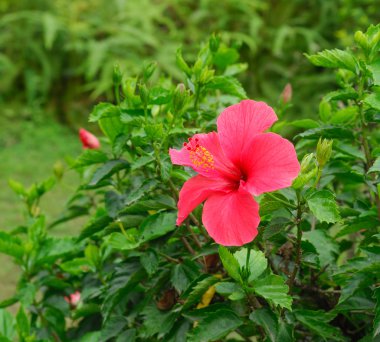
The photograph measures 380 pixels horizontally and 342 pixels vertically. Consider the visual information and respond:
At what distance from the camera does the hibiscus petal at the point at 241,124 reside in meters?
0.94

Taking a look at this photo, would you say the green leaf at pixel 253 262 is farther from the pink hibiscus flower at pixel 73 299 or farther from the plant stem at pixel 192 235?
the pink hibiscus flower at pixel 73 299

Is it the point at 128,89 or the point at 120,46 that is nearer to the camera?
the point at 128,89

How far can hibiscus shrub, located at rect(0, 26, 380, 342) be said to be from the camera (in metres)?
0.93

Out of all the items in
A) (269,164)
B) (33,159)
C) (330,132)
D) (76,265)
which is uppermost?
(269,164)

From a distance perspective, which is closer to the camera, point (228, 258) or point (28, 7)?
point (228, 258)

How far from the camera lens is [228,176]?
0.96 metres

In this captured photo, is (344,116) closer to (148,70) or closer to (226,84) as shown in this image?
(226,84)

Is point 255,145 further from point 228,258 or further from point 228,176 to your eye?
point 228,258

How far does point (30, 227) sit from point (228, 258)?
0.71 metres

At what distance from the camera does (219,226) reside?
89cm

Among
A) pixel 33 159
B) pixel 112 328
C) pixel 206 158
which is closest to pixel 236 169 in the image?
pixel 206 158

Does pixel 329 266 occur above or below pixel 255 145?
below

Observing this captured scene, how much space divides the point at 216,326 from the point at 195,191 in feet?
0.74

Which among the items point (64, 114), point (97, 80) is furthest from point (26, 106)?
point (97, 80)
